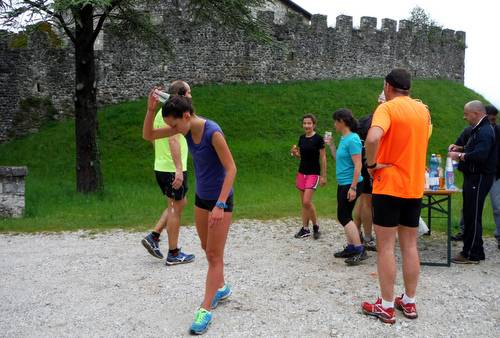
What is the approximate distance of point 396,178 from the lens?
157 inches

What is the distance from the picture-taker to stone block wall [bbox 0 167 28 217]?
844 centimetres

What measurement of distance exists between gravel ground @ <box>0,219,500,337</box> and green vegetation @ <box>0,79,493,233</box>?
2110 mm

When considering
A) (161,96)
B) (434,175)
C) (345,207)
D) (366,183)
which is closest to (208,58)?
(366,183)

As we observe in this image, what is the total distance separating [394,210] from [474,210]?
214 cm

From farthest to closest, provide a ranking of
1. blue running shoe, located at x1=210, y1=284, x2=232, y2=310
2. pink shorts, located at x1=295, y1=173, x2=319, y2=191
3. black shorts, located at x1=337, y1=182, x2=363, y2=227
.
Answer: pink shorts, located at x1=295, y1=173, x2=319, y2=191, black shorts, located at x1=337, y1=182, x2=363, y2=227, blue running shoe, located at x1=210, y1=284, x2=232, y2=310

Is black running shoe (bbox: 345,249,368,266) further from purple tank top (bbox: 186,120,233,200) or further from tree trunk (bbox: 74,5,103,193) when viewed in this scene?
tree trunk (bbox: 74,5,103,193)

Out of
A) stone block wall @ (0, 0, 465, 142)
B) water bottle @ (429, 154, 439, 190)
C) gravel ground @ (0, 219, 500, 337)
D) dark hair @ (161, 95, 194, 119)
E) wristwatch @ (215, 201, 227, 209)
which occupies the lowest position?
gravel ground @ (0, 219, 500, 337)

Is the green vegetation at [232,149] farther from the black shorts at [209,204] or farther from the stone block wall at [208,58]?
the black shorts at [209,204]

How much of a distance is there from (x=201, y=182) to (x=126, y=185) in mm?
8856

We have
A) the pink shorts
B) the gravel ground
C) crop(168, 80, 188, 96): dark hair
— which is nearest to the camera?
the gravel ground

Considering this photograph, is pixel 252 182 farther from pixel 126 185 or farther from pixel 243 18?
pixel 243 18

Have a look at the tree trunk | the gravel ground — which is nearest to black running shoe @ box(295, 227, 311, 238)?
Answer: the gravel ground

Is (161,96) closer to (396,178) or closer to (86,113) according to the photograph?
(396,178)

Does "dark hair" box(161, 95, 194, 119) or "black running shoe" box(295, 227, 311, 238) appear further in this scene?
"black running shoe" box(295, 227, 311, 238)
